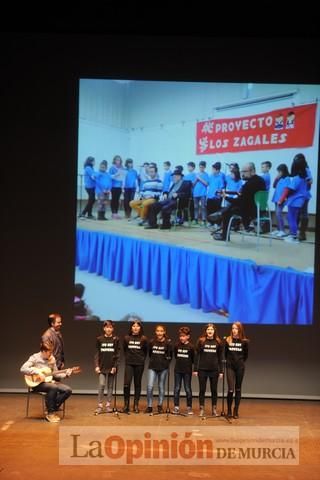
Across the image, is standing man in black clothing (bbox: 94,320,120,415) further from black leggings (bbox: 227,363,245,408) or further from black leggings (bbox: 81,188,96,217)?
black leggings (bbox: 81,188,96,217)

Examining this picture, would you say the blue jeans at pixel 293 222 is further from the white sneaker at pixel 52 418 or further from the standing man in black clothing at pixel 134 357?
the white sneaker at pixel 52 418

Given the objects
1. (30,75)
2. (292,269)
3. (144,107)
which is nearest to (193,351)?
(292,269)

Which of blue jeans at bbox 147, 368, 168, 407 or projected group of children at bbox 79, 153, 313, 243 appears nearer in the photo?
blue jeans at bbox 147, 368, 168, 407

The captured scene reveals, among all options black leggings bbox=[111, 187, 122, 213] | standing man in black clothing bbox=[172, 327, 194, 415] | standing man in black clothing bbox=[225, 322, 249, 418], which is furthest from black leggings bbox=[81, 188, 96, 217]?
standing man in black clothing bbox=[225, 322, 249, 418]

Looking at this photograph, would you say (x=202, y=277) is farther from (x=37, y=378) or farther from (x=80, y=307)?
(x=37, y=378)

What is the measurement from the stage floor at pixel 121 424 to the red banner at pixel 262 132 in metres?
3.21

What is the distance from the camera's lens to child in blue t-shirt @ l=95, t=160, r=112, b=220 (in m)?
8.98

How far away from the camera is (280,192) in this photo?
8891 mm

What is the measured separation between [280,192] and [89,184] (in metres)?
2.40

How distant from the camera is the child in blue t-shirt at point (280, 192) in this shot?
890 cm

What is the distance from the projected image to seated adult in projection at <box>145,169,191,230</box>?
1cm

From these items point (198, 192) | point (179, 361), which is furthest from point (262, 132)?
point (179, 361)

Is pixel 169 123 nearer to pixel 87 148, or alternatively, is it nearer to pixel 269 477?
pixel 87 148

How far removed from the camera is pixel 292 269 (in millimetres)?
8898
